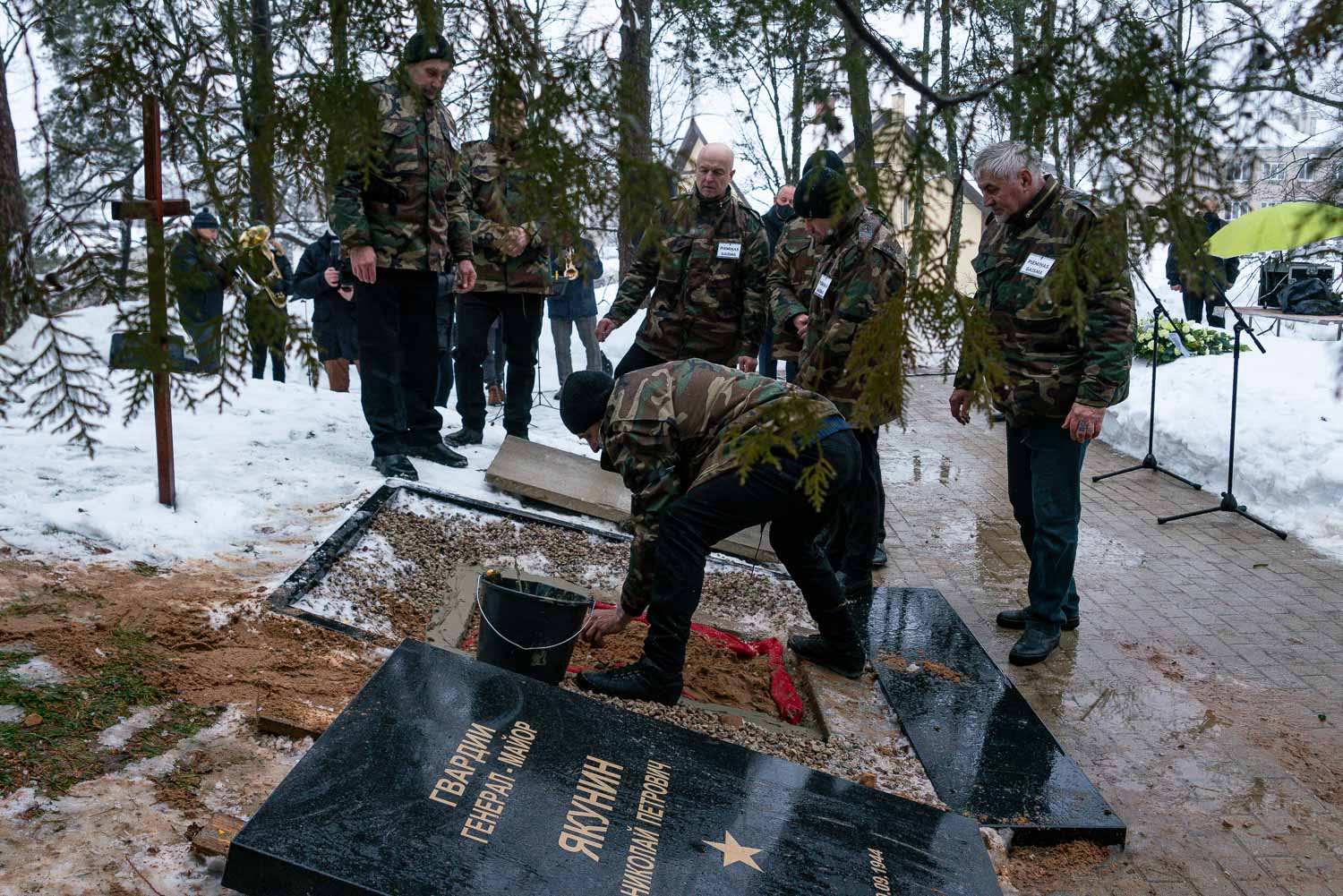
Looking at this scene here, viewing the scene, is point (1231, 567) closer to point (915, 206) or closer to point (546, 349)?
point (915, 206)

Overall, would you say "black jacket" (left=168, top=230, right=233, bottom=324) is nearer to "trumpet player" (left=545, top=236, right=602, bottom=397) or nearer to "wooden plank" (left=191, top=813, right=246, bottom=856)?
"wooden plank" (left=191, top=813, right=246, bottom=856)

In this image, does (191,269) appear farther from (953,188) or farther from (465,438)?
(465,438)

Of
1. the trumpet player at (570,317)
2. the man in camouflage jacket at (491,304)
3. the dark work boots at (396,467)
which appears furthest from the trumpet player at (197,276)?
the trumpet player at (570,317)

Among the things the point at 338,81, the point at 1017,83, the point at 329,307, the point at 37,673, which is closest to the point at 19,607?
the point at 37,673

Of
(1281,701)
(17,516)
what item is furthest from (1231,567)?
(17,516)

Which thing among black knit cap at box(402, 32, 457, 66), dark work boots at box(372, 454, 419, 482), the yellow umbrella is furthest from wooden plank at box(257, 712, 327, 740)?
the yellow umbrella

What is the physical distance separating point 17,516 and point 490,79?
11.2ft

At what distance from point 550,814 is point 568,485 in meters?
3.78

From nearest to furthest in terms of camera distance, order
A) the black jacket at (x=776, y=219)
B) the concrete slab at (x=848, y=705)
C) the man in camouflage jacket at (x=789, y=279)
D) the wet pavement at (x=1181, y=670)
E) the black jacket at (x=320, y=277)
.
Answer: the wet pavement at (x=1181, y=670)
the concrete slab at (x=848, y=705)
the man in camouflage jacket at (x=789, y=279)
the black jacket at (x=320, y=277)
the black jacket at (x=776, y=219)

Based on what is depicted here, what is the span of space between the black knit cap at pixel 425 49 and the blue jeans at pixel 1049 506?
3045mm

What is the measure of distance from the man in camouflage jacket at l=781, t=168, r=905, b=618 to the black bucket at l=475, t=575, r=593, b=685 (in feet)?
6.30

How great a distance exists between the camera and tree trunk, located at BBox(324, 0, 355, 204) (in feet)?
7.30

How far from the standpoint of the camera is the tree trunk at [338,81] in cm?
222

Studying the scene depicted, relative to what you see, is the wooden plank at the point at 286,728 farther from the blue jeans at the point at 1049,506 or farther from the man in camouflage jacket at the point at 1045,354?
the blue jeans at the point at 1049,506
